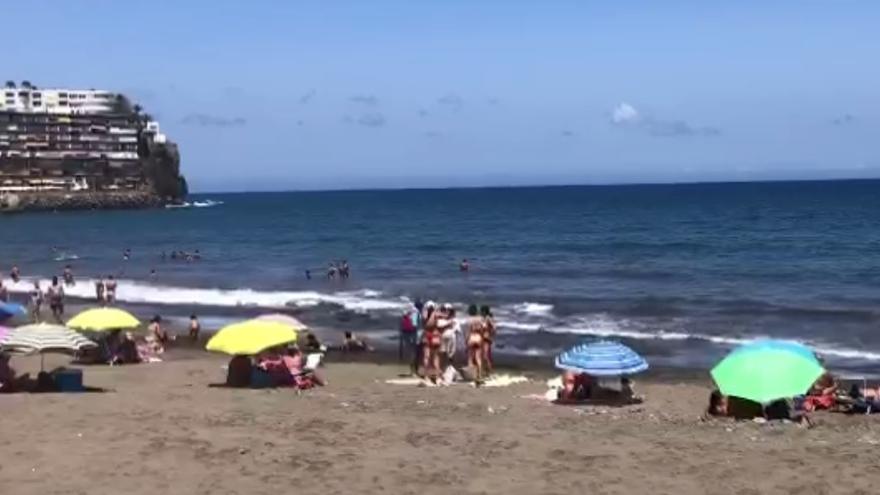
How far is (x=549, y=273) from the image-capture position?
170 feet

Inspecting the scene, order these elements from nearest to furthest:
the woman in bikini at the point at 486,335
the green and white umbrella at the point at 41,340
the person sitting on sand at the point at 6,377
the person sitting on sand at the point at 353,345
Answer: the green and white umbrella at the point at 41,340 < the person sitting on sand at the point at 6,377 < the woman in bikini at the point at 486,335 < the person sitting on sand at the point at 353,345

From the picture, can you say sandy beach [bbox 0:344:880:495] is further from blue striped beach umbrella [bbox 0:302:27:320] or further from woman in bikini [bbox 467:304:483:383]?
blue striped beach umbrella [bbox 0:302:27:320]

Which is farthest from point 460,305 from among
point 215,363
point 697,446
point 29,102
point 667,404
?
point 29,102

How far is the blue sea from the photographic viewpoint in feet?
103

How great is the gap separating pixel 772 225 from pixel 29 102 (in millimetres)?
140691

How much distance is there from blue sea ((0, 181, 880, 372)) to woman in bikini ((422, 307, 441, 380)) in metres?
6.49

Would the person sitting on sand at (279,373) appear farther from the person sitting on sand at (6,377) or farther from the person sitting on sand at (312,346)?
the person sitting on sand at (312,346)

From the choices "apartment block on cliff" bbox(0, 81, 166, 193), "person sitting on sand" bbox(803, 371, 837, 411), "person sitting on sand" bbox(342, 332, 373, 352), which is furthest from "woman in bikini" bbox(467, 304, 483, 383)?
"apartment block on cliff" bbox(0, 81, 166, 193)

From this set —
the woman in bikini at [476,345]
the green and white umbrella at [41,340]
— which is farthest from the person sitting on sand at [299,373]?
the green and white umbrella at [41,340]

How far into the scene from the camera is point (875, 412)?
56.2 ft

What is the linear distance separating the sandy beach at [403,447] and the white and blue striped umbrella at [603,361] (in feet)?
2.18

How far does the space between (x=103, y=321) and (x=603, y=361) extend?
36.7 ft

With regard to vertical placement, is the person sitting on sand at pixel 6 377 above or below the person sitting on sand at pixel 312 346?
above

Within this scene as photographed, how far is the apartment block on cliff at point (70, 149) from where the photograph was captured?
15462cm
